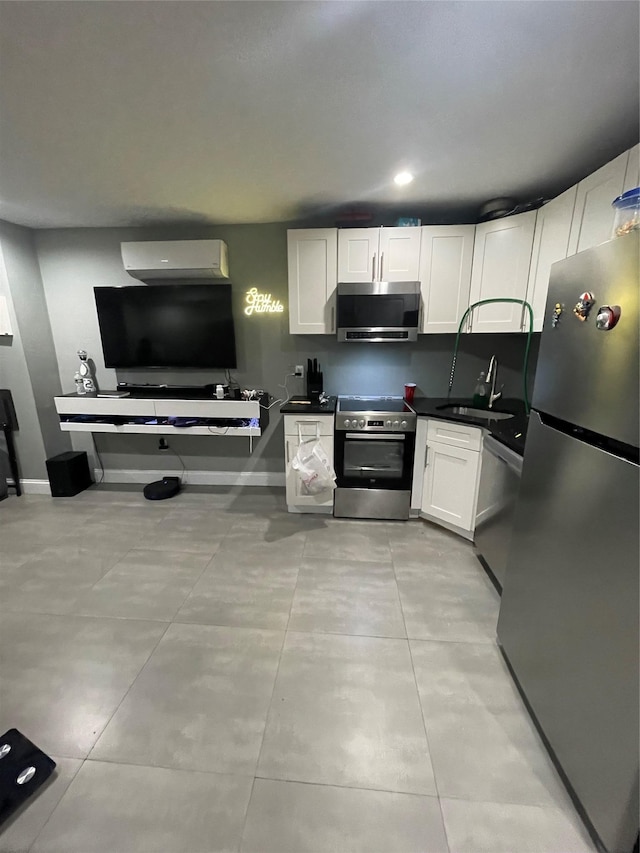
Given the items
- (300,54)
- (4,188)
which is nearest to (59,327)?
(4,188)

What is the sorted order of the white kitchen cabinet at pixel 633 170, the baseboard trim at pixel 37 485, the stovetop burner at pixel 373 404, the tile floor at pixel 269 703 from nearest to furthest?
the tile floor at pixel 269 703
the white kitchen cabinet at pixel 633 170
the stovetop burner at pixel 373 404
the baseboard trim at pixel 37 485

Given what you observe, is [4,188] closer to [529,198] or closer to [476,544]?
[529,198]

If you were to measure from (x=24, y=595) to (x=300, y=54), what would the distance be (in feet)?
9.53

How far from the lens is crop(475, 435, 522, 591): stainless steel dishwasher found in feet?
5.82

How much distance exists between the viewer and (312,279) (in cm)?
261

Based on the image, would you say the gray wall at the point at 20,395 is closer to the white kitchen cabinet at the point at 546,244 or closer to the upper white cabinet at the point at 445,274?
the upper white cabinet at the point at 445,274

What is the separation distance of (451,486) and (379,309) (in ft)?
4.70

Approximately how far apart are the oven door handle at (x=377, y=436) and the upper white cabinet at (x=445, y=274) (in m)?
0.88

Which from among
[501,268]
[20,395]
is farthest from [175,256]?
[501,268]

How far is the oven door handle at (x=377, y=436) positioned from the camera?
251 cm

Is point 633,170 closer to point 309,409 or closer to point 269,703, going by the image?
point 309,409

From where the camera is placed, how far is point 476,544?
7.33 ft

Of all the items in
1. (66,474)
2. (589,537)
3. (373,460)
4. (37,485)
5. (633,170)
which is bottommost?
(37,485)

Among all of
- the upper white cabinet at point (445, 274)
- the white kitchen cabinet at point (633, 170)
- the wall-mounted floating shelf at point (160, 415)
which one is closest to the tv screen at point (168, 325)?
the wall-mounted floating shelf at point (160, 415)
